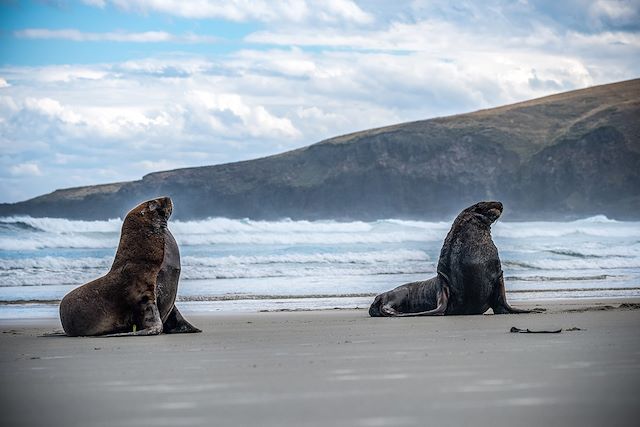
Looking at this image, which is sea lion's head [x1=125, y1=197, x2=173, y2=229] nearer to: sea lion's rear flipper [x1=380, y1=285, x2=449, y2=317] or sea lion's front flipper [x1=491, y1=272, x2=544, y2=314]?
sea lion's rear flipper [x1=380, y1=285, x2=449, y2=317]

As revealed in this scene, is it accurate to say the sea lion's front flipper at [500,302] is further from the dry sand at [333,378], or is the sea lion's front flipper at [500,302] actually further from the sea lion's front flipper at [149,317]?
the sea lion's front flipper at [149,317]

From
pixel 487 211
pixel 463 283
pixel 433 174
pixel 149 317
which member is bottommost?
pixel 149 317

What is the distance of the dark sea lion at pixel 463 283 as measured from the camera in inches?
546

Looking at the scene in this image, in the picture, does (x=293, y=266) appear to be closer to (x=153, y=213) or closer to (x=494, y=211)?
(x=494, y=211)

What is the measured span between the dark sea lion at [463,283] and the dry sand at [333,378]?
2.70 metres

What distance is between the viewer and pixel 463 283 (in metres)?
14.0

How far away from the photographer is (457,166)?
8912cm

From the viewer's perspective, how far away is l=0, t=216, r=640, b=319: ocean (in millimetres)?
18734

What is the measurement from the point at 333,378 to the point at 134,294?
203 inches

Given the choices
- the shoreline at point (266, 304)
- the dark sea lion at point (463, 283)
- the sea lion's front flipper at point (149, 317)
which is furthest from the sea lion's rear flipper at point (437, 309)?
the sea lion's front flipper at point (149, 317)

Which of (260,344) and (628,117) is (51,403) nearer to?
(260,344)

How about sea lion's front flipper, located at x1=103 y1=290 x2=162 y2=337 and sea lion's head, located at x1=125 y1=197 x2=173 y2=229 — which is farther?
sea lion's head, located at x1=125 y1=197 x2=173 y2=229

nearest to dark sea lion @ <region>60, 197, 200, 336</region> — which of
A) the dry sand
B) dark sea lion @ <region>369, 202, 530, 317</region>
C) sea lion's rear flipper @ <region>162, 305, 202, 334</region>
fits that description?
sea lion's rear flipper @ <region>162, 305, 202, 334</region>

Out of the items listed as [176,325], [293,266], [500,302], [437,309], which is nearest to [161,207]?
[176,325]
